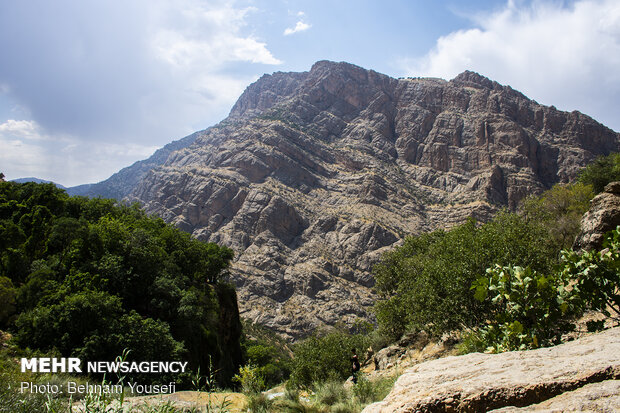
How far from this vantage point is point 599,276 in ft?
25.1

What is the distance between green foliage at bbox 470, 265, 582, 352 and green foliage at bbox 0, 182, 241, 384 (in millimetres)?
20518

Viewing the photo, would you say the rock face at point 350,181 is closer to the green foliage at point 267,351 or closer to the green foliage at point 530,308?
the green foliage at point 267,351

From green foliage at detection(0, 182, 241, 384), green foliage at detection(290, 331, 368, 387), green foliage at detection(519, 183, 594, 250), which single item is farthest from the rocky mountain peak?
green foliage at detection(290, 331, 368, 387)

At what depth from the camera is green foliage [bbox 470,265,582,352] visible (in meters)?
7.73

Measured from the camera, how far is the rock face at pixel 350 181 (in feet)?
359

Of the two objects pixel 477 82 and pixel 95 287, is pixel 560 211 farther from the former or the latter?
pixel 477 82

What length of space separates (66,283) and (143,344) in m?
8.27

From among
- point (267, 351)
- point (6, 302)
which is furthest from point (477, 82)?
point (6, 302)

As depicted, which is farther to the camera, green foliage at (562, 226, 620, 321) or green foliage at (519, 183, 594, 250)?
green foliage at (519, 183, 594, 250)

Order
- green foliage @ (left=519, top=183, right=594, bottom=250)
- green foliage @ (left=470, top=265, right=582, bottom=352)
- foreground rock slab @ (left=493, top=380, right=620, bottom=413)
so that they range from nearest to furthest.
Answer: foreground rock slab @ (left=493, top=380, right=620, bottom=413), green foliage @ (left=470, top=265, right=582, bottom=352), green foliage @ (left=519, top=183, right=594, bottom=250)

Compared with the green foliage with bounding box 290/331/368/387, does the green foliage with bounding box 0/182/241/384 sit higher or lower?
higher

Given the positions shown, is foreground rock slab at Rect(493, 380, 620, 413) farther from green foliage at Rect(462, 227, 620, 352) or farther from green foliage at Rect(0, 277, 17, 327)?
green foliage at Rect(0, 277, 17, 327)

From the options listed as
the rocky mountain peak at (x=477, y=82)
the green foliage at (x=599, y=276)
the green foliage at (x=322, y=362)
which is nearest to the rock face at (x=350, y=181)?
the rocky mountain peak at (x=477, y=82)

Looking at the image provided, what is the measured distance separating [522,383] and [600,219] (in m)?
18.4
